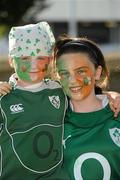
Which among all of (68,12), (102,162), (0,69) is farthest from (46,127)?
(68,12)

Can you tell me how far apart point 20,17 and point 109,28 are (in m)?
24.0

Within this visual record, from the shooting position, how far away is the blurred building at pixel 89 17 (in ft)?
143

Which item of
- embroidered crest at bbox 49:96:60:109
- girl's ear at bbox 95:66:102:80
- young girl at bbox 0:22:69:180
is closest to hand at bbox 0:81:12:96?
young girl at bbox 0:22:69:180

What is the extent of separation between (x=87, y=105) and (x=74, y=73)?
0.21 metres

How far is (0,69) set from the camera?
27.6ft

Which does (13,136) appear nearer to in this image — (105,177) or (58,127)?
(58,127)

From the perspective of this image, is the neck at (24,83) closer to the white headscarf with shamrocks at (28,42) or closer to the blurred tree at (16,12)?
the white headscarf with shamrocks at (28,42)

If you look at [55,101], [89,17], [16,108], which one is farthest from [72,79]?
[89,17]

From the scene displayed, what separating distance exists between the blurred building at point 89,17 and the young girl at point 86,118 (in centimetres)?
3747

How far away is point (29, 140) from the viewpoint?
3795 mm

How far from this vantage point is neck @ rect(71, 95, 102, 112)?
4.00 metres

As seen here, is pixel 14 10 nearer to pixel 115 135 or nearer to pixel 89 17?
pixel 115 135

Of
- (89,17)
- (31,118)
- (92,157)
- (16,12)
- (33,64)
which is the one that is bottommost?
(89,17)

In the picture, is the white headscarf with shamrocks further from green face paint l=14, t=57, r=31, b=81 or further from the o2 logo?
the o2 logo
